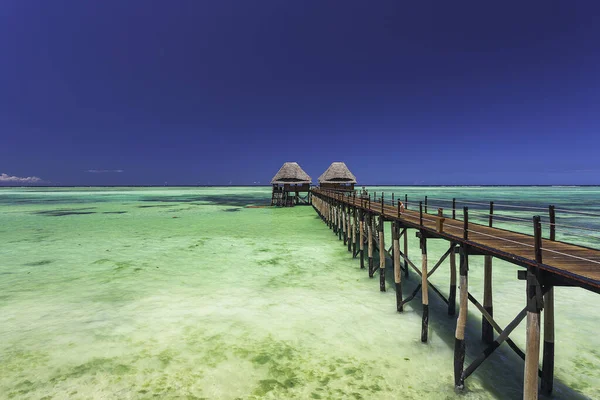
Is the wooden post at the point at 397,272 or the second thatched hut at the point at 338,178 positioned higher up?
the second thatched hut at the point at 338,178

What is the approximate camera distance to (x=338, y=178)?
41.4 metres

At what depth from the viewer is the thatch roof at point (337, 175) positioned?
41406 millimetres

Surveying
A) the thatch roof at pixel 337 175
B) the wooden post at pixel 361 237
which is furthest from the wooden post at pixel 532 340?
the thatch roof at pixel 337 175

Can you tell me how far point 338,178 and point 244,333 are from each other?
1381 inches

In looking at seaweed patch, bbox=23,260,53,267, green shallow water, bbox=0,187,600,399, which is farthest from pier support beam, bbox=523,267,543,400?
seaweed patch, bbox=23,260,53,267

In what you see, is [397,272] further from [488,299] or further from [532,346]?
[532,346]

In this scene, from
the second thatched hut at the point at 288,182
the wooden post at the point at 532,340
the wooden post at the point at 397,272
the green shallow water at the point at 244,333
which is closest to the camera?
the wooden post at the point at 532,340

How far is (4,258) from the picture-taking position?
47.5 ft

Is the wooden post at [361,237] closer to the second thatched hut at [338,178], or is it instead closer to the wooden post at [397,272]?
the wooden post at [397,272]

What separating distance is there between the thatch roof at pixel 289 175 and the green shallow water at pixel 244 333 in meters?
28.5

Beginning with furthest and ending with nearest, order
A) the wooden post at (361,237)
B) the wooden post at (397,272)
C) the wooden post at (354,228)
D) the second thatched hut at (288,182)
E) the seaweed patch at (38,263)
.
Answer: the second thatched hut at (288,182) → the wooden post at (354,228) → the seaweed patch at (38,263) → the wooden post at (361,237) → the wooden post at (397,272)

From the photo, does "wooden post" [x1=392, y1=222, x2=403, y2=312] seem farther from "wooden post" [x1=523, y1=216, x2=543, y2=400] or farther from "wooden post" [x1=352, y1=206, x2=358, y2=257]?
"wooden post" [x1=352, y1=206, x2=358, y2=257]

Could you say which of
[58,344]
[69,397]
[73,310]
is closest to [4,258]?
[73,310]

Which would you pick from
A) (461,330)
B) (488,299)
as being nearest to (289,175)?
(488,299)
